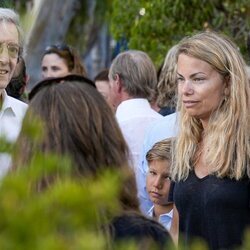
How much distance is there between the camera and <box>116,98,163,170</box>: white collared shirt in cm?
677

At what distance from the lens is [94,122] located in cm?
295


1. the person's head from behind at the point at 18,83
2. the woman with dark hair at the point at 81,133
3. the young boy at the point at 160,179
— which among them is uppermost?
the woman with dark hair at the point at 81,133

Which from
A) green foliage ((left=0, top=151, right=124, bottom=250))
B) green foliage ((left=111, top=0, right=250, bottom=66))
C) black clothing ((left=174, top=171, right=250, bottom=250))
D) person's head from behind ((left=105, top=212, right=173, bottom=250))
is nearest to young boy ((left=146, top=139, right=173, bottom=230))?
black clothing ((left=174, top=171, right=250, bottom=250))

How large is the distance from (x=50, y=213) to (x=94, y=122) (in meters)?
1.13

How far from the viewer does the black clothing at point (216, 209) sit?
456 cm

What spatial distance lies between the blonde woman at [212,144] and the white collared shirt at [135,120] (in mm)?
1642

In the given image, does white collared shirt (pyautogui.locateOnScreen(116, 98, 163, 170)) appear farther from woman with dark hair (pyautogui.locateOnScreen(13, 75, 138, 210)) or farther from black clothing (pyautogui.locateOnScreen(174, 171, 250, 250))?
woman with dark hair (pyautogui.locateOnScreen(13, 75, 138, 210))

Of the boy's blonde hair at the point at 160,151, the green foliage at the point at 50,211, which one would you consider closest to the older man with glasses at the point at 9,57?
the boy's blonde hair at the point at 160,151

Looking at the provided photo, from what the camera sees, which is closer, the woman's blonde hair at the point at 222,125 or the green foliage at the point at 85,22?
the woman's blonde hair at the point at 222,125

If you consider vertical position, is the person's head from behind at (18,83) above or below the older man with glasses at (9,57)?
below

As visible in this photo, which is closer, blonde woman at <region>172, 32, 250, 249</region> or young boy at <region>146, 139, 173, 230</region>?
blonde woman at <region>172, 32, 250, 249</region>

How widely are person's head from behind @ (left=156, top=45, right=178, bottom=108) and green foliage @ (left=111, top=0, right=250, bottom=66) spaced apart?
3470 millimetres

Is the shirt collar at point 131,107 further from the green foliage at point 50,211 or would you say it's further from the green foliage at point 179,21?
the green foliage at point 50,211

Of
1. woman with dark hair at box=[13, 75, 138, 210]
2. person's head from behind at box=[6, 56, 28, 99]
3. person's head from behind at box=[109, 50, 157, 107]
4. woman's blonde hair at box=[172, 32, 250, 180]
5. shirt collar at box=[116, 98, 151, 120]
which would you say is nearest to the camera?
woman with dark hair at box=[13, 75, 138, 210]
